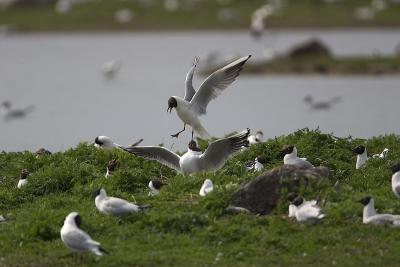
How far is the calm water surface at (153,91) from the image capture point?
3441 centimetres

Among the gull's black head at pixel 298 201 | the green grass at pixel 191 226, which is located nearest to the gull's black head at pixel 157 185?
the green grass at pixel 191 226

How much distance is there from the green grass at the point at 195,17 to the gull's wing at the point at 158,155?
156ft

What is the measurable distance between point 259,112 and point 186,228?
87.3ft

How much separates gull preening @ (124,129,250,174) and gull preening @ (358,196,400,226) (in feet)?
8.74

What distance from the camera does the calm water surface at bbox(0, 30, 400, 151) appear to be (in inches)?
1355

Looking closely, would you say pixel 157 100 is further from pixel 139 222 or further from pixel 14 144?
pixel 139 222

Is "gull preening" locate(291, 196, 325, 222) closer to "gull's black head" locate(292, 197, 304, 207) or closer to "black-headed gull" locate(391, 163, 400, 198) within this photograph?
"gull's black head" locate(292, 197, 304, 207)

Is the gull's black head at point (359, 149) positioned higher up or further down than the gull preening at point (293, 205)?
further down

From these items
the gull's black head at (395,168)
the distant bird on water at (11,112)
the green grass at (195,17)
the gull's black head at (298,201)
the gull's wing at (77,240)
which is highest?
the gull's wing at (77,240)

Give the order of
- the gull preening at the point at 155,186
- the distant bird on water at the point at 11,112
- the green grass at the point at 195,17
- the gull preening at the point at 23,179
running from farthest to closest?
the green grass at the point at 195,17 < the distant bird on water at the point at 11,112 < the gull preening at the point at 23,179 < the gull preening at the point at 155,186

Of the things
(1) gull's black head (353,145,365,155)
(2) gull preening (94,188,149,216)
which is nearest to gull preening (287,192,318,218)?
(2) gull preening (94,188,149,216)

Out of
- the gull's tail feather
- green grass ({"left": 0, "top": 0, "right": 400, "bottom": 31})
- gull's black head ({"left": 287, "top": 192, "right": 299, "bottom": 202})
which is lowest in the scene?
green grass ({"left": 0, "top": 0, "right": 400, "bottom": 31})

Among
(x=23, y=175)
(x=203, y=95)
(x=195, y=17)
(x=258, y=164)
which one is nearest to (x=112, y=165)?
(x=23, y=175)

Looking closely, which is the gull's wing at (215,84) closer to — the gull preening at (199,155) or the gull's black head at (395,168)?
the gull preening at (199,155)
